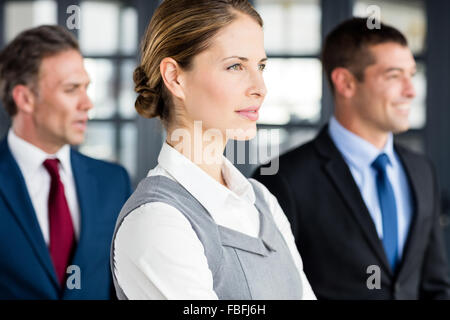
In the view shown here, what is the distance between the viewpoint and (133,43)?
294cm

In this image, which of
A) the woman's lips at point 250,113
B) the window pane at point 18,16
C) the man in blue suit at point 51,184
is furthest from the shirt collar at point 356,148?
the window pane at point 18,16

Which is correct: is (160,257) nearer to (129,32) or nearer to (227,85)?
(227,85)

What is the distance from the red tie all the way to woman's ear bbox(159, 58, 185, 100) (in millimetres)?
574

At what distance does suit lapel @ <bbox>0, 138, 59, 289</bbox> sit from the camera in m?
1.28

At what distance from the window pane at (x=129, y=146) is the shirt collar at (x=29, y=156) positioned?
5.05 feet

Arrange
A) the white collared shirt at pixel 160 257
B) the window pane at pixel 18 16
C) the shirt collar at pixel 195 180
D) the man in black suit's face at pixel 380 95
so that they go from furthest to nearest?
the window pane at pixel 18 16 → the man in black suit's face at pixel 380 95 → the shirt collar at pixel 195 180 → the white collared shirt at pixel 160 257

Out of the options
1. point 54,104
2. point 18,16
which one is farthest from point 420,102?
point 54,104

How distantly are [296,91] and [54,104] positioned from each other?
1648mm

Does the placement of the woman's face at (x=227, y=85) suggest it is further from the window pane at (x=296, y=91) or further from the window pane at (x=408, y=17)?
the window pane at (x=408, y=17)

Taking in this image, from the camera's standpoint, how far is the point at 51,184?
4.56 feet

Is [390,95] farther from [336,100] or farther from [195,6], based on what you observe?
[195,6]

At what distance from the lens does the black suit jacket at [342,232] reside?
1.46 m

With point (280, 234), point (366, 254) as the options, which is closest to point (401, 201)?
point (366, 254)

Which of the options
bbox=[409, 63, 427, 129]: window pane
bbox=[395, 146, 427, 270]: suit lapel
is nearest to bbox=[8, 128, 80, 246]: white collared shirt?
bbox=[395, 146, 427, 270]: suit lapel
